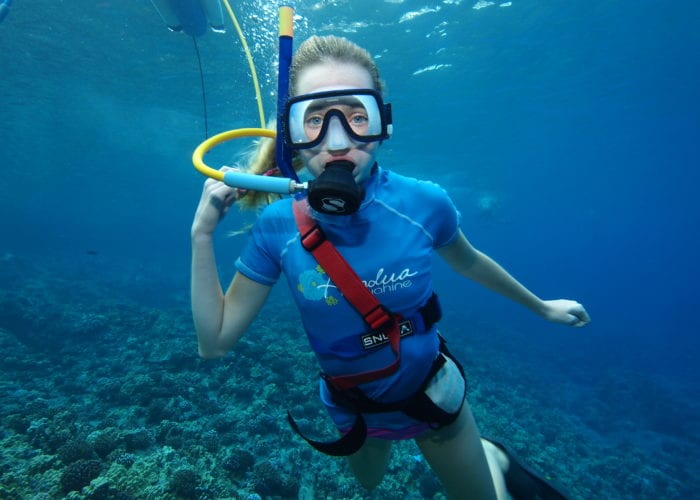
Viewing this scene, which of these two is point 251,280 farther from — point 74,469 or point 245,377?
point 245,377

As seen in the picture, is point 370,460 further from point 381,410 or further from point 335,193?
point 335,193

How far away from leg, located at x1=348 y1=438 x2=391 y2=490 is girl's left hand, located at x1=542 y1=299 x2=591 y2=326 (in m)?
1.90

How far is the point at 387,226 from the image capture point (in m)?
2.13

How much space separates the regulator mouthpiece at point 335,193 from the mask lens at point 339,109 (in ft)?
1.08

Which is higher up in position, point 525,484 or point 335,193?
point 335,193

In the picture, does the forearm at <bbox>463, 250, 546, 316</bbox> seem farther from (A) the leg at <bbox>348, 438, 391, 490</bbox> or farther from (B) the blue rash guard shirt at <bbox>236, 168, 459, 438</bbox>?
(A) the leg at <bbox>348, 438, 391, 490</bbox>

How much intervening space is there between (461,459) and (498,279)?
56.2 inches

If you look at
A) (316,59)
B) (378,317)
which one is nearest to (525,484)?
(378,317)

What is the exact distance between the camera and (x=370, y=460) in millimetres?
3309

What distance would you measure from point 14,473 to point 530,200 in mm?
80373

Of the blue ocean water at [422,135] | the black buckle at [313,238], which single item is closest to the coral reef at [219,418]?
the blue ocean water at [422,135]

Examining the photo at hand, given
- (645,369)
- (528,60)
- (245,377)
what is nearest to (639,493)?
(245,377)

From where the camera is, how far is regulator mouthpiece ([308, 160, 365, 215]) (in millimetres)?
1546

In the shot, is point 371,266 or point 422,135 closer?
point 371,266
